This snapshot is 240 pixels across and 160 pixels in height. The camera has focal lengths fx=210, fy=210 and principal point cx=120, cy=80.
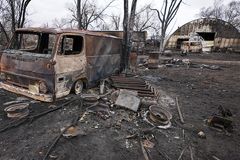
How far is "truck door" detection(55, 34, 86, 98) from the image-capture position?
5.72m

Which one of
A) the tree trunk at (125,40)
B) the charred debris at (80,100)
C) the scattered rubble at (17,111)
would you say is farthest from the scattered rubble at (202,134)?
the tree trunk at (125,40)

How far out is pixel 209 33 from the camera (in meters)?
36.6

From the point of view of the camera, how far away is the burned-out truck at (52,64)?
5598mm

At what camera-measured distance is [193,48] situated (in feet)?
100

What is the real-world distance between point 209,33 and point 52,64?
3650 cm

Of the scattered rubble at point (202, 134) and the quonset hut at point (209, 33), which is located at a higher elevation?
the quonset hut at point (209, 33)

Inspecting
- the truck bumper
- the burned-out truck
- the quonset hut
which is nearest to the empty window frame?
the burned-out truck

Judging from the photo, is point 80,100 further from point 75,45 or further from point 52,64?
point 75,45

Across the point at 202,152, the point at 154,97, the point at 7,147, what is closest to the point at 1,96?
the point at 7,147

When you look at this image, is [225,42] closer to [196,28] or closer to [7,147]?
[196,28]

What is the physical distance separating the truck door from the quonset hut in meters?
26.6

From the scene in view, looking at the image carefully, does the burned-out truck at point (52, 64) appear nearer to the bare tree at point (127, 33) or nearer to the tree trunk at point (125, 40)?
the tree trunk at point (125, 40)

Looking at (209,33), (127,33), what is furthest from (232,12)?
(127,33)

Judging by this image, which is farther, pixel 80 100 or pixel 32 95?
pixel 80 100
